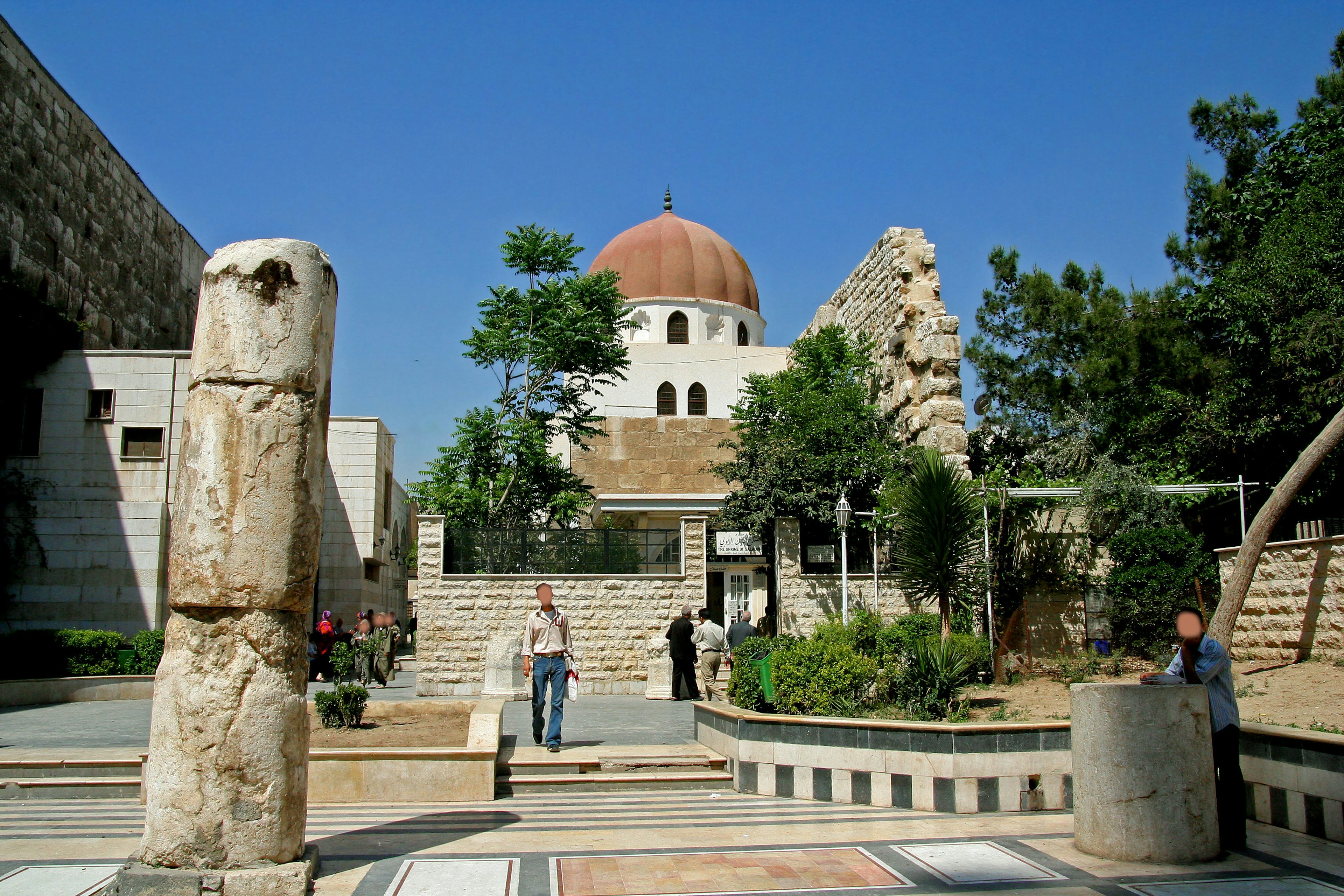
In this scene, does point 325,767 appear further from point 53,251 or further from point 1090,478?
point 53,251

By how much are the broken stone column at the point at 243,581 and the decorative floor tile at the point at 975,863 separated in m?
3.04

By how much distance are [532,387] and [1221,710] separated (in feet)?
50.1

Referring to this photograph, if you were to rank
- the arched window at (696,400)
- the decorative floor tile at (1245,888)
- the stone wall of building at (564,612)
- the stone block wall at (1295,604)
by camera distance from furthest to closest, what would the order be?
the arched window at (696,400) → the stone wall of building at (564,612) → the stone block wall at (1295,604) → the decorative floor tile at (1245,888)

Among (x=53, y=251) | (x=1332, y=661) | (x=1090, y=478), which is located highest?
(x=53, y=251)

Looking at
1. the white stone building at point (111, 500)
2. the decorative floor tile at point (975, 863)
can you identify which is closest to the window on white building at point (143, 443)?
the white stone building at point (111, 500)

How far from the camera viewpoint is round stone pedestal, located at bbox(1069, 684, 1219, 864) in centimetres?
494

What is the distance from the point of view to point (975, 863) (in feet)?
16.6

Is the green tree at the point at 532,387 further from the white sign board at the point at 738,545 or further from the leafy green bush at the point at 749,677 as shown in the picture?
the leafy green bush at the point at 749,677

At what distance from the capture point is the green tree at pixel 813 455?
17.0 metres

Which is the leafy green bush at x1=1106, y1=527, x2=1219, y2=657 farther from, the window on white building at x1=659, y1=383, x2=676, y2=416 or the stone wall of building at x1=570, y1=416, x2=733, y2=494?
the window on white building at x1=659, y1=383, x2=676, y2=416

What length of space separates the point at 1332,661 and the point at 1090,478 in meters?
5.26

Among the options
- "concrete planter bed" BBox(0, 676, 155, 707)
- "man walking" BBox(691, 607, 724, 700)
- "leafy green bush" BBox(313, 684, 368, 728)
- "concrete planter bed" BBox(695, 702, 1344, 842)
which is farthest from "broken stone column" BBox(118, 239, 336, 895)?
"concrete planter bed" BBox(0, 676, 155, 707)

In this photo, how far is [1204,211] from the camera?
2116cm

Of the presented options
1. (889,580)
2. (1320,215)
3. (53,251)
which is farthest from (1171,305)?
(53,251)
